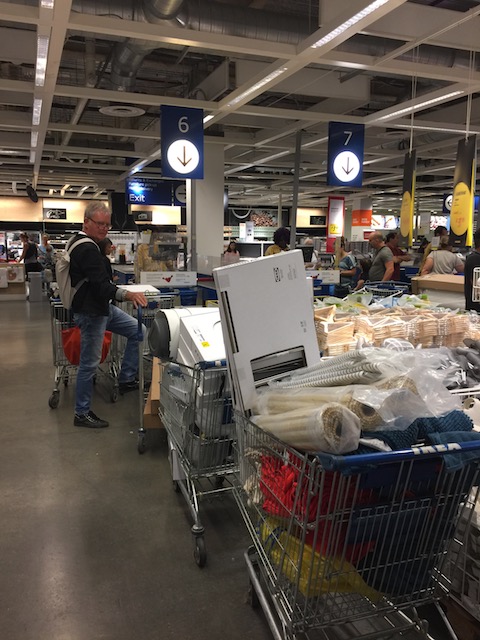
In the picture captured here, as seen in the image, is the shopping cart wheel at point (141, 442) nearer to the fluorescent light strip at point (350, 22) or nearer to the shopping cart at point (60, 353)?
the shopping cart at point (60, 353)

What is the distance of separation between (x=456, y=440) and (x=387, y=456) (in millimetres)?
286

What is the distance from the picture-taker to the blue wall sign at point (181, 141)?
696 centimetres

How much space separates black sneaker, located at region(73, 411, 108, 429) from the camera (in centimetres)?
450

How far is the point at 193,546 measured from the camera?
2.81 metres

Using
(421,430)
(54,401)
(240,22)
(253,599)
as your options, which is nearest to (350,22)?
(240,22)

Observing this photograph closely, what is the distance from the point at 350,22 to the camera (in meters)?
4.01

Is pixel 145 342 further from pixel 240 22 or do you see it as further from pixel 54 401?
pixel 240 22

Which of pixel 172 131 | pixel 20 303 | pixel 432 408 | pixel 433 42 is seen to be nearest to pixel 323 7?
pixel 433 42

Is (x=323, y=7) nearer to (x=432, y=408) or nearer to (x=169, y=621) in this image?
(x=432, y=408)

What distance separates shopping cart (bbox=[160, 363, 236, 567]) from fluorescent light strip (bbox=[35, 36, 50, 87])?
334cm

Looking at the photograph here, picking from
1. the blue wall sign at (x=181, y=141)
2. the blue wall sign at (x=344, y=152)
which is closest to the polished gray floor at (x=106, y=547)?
the blue wall sign at (x=181, y=141)

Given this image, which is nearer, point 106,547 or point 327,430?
point 327,430

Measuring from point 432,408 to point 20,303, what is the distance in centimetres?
1386

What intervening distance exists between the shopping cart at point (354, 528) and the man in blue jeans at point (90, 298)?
2.61 metres
